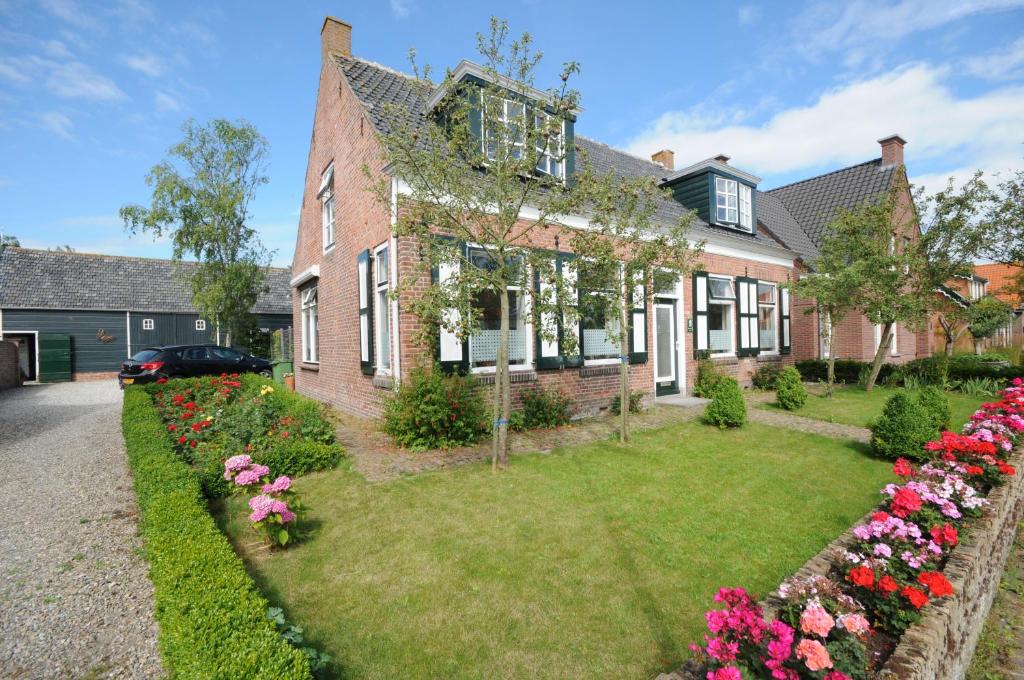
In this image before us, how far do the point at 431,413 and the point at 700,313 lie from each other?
8202 mm

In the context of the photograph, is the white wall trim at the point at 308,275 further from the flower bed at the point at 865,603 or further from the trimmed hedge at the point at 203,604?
the flower bed at the point at 865,603

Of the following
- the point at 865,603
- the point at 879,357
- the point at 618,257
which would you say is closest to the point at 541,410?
the point at 618,257

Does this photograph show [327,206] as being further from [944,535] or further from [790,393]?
[944,535]

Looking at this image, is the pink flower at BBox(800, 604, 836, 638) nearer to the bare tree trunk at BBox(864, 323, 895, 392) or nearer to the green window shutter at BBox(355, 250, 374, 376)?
the green window shutter at BBox(355, 250, 374, 376)

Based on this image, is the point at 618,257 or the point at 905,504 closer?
the point at 905,504

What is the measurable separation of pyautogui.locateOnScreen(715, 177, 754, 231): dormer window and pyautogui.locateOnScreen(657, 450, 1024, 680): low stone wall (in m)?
10.5

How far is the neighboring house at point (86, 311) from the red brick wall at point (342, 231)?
11.6m

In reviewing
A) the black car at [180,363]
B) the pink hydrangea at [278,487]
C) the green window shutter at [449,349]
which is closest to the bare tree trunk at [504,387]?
the green window shutter at [449,349]

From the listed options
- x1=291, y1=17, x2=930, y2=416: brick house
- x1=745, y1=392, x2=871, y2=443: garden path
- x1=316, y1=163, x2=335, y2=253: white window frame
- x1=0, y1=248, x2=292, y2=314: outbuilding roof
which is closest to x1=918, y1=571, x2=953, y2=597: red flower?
x1=291, y1=17, x2=930, y2=416: brick house

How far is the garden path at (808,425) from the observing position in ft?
26.9

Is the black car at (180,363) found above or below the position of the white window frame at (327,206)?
below

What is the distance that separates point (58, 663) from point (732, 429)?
868cm

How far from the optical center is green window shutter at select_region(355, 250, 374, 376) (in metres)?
8.96

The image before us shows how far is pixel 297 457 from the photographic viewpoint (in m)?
6.12
